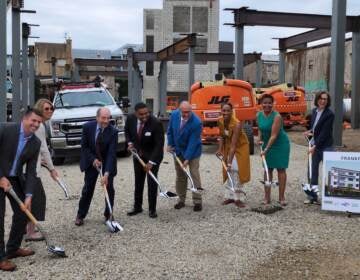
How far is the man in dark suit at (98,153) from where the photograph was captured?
7.62 m

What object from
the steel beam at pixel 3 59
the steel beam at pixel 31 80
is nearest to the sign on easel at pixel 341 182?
the steel beam at pixel 3 59

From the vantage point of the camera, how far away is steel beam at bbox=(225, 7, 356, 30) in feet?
68.2

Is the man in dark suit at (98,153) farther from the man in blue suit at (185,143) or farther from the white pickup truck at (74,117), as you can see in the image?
the white pickup truck at (74,117)

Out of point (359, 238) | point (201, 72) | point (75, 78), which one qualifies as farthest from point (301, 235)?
point (201, 72)

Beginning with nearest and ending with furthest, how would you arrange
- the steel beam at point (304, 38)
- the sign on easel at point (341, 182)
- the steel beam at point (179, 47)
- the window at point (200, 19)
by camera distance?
the sign on easel at point (341, 182)
the steel beam at point (179, 47)
the steel beam at point (304, 38)
the window at point (200, 19)

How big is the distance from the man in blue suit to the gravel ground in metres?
0.27

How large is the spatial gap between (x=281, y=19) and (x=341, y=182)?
14.6 metres

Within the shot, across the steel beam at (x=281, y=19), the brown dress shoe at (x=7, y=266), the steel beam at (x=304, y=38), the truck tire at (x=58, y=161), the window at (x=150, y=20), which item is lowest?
the truck tire at (x=58, y=161)

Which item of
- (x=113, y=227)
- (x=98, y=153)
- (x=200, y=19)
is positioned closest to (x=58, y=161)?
(x=98, y=153)

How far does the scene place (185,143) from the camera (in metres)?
8.71

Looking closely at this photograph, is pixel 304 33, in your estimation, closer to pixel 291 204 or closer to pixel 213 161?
pixel 213 161

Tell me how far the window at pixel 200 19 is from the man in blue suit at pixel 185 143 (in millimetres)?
57199

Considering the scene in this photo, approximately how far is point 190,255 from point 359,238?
217 centimetres

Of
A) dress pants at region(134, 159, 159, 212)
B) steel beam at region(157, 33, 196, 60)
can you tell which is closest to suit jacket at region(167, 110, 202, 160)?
dress pants at region(134, 159, 159, 212)
